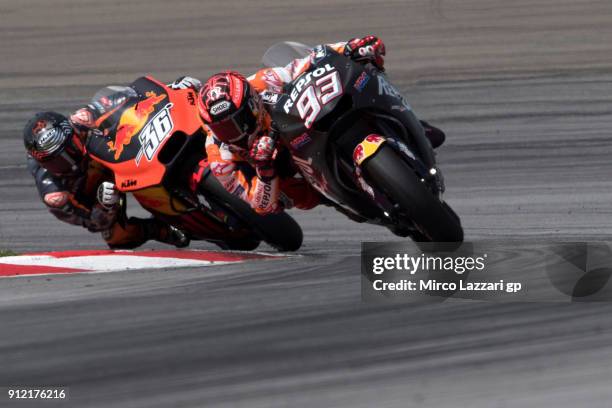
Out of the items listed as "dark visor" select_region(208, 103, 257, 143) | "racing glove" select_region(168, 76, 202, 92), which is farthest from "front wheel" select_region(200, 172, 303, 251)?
"dark visor" select_region(208, 103, 257, 143)

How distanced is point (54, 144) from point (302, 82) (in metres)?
2.25

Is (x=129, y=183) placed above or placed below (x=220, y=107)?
below

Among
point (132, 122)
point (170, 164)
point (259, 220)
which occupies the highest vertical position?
point (132, 122)

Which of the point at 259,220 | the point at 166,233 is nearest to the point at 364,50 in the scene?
the point at 259,220

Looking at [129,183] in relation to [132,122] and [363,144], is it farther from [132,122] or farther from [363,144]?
[363,144]

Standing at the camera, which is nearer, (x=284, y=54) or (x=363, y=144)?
(x=363, y=144)

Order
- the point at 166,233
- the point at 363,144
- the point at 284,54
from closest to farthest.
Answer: the point at 363,144 < the point at 284,54 < the point at 166,233

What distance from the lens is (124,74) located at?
14.6 meters

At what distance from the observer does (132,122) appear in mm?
8453

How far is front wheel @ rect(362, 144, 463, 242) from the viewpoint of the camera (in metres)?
6.45

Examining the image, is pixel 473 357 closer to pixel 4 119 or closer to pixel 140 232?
pixel 140 232

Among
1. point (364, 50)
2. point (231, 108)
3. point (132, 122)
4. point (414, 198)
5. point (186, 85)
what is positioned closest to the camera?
point (414, 198)

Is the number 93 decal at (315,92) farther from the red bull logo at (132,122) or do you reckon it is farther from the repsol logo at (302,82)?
the red bull logo at (132,122)

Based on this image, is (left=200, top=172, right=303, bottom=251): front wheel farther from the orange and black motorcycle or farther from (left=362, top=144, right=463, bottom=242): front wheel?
(left=362, top=144, right=463, bottom=242): front wheel
